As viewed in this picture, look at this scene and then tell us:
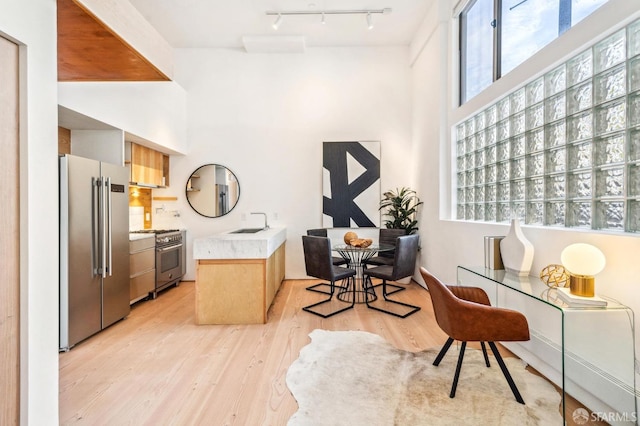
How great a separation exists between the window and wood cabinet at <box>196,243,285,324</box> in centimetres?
297

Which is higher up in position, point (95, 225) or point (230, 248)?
point (95, 225)

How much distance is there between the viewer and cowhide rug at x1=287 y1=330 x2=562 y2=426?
5.54ft

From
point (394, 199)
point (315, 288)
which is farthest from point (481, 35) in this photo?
point (315, 288)

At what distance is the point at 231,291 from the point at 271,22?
3.68m

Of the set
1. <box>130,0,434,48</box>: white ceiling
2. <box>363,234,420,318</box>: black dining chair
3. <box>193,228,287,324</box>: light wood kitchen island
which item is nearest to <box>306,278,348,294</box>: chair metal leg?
<box>363,234,420,318</box>: black dining chair

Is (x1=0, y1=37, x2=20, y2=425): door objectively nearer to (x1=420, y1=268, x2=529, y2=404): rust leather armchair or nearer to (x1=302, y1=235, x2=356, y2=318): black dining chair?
(x1=420, y1=268, x2=529, y2=404): rust leather armchair

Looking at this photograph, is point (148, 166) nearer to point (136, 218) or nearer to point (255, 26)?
point (136, 218)

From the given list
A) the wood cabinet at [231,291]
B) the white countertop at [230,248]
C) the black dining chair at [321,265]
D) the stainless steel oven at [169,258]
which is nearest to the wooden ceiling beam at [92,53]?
the white countertop at [230,248]

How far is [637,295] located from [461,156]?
2.29m

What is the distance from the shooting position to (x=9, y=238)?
1312 millimetres

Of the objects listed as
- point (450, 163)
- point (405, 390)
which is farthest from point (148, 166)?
point (405, 390)

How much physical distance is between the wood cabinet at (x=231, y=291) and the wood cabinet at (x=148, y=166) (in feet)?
6.00

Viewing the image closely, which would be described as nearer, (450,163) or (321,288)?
(450,163)

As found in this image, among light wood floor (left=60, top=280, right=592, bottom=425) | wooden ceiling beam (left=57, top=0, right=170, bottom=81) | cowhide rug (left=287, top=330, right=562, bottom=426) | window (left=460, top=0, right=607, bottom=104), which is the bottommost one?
light wood floor (left=60, top=280, right=592, bottom=425)
